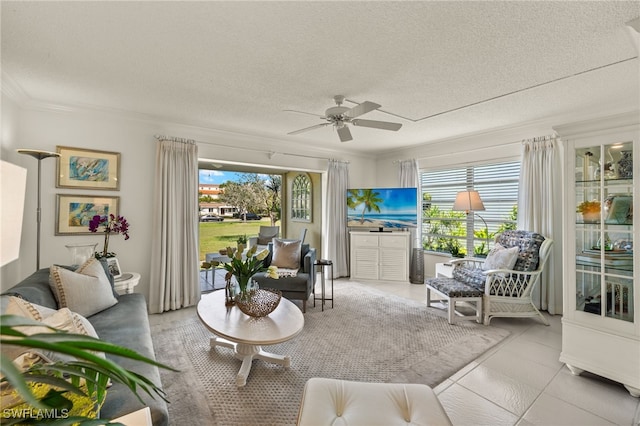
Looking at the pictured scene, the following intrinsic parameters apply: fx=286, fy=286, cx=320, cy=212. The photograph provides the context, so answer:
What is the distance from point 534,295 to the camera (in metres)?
3.78

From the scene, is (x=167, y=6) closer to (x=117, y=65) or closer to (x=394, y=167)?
(x=117, y=65)

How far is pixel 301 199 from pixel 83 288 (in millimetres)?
4599

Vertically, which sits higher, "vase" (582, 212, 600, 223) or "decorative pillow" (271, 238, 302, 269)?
"vase" (582, 212, 600, 223)

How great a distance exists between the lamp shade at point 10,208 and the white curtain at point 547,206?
4.68 metres

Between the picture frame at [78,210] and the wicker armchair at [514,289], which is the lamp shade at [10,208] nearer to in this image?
the picture frame at [78,210]

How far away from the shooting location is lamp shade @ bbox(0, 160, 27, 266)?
73 cm

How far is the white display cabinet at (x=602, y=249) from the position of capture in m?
2.00

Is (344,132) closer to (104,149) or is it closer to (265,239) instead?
(104,149)

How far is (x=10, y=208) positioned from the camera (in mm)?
752

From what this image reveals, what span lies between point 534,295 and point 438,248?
161 centimetres

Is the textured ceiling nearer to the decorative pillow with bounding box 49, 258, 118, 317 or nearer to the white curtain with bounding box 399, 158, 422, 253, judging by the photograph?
the decorative pillow with bounding box 49, 258, 118, 317

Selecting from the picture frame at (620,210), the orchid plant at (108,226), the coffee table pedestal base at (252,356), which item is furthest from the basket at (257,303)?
the picture frame at (620,210)

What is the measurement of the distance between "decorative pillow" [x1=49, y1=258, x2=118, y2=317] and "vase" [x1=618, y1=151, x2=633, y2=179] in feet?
13.3

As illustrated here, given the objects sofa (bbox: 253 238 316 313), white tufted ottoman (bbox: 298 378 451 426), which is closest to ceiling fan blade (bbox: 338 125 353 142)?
sofa (bbox: 253 238 316 313)
